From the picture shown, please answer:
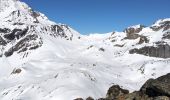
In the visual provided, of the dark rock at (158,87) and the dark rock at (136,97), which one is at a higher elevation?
the dark rock at (158,87)

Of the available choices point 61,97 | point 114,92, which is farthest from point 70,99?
point 114,92

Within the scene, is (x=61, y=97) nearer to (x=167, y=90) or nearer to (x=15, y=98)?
(x=15, y=98)

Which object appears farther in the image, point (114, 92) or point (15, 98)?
point (15, 98)

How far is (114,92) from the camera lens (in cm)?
6347

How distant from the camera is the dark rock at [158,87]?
41.3 metres

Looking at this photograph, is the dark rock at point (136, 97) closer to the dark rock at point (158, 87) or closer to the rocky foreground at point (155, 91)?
the rocky foreground at point (155, 91)

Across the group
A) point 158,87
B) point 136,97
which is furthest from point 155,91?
point 136,97

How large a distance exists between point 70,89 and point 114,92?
12318 cm

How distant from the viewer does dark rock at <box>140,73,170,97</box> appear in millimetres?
41294

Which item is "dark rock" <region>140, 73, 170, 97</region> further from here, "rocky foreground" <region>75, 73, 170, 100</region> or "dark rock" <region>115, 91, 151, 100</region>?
"dark rock" <region>115, 91, 151, 100</region>

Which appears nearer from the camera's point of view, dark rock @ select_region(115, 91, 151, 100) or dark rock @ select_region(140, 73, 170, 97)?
dark rock @ select_region(140, 73, 170, 97)

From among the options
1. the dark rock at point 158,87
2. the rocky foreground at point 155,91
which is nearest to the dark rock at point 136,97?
the rocky foreground at point 155,91

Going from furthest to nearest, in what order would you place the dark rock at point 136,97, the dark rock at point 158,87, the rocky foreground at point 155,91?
1. the dark rock at point 136,97
2. the dark rock at point 158,87
3. the rocky foreground at point 155,91


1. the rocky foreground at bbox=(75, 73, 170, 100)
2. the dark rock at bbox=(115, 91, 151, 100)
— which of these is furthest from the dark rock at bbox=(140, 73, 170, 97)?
the dark rock at bbox=(115, 91, 151, 100)
